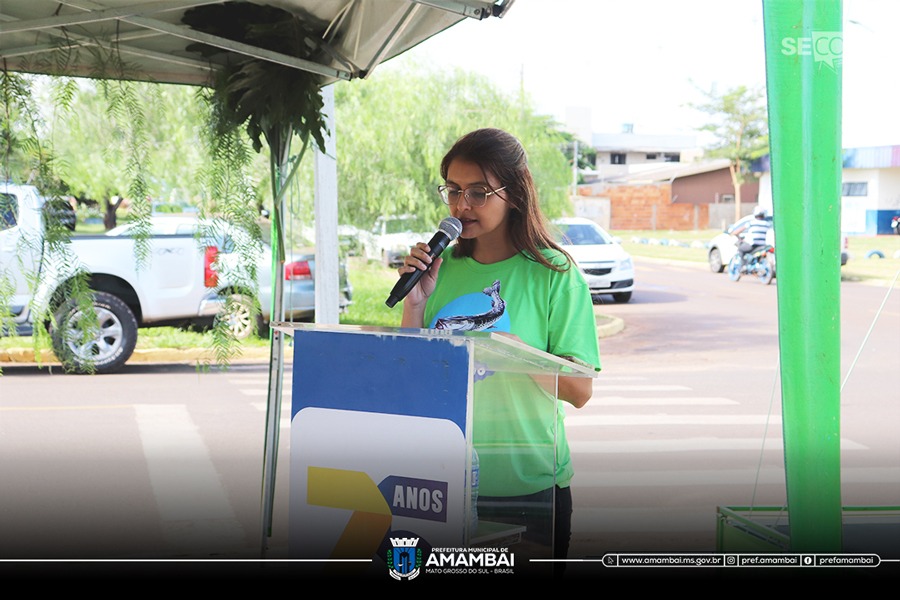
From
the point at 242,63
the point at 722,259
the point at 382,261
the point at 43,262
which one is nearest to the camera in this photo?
the point at 242,63

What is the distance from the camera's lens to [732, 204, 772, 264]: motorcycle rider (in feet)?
63.3

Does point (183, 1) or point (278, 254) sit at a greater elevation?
point (183, 1)

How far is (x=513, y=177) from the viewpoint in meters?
2.64

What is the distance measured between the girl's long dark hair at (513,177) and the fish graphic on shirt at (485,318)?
0.13 m

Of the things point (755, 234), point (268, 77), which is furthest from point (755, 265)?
point (268, 77)

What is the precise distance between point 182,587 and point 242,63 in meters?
2.34

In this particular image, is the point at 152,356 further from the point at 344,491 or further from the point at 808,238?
the point at 344,491

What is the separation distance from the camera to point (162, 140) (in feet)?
45.9

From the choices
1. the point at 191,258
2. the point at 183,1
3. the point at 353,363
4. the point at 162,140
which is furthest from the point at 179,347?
the point at 353,363

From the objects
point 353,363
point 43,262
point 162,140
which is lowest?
point 353,363

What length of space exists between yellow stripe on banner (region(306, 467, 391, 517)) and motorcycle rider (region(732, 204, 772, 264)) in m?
18.2

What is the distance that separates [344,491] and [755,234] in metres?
18.6

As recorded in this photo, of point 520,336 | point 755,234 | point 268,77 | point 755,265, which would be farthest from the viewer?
point 755,265

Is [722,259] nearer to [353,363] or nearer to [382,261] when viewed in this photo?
[382,261]
